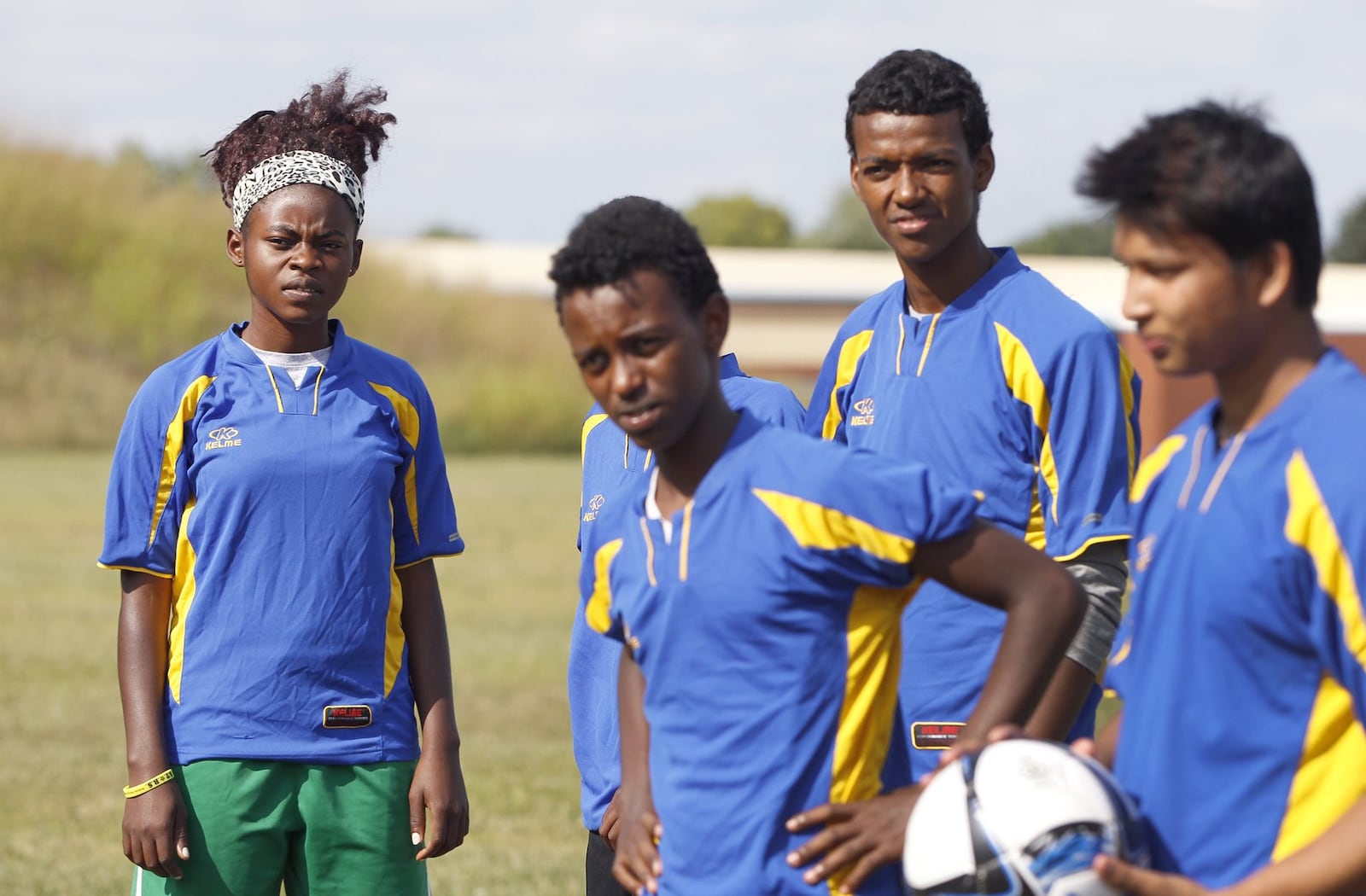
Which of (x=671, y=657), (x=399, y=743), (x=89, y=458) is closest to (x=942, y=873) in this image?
(x=671, y=657)

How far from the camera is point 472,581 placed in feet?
57.3

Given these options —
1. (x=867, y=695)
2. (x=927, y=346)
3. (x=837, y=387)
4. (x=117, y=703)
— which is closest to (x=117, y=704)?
(x=117, y=703)

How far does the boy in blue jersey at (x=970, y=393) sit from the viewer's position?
A: 3.41m

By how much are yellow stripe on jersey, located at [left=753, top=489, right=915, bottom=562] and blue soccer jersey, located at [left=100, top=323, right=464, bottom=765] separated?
1552mm

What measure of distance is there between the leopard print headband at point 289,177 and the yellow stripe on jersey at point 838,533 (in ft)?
6.13

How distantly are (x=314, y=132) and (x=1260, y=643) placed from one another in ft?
9.15

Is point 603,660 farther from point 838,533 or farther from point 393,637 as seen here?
point 838,533

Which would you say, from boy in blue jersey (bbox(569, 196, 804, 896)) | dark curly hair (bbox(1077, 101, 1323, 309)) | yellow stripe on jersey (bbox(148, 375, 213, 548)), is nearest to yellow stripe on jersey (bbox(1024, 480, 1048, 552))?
boy in blue jersey (bbox(569, 196, 804, 896))

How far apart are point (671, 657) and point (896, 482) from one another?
0.46 meters

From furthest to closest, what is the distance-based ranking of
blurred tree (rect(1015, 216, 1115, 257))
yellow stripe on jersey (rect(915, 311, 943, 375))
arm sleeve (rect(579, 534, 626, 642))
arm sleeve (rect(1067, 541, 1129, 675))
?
blurred tree (rect(1015, 216, 1115, 257)) → yellow stripe on jersey (rect(915, 311, 943, 375)) → arm sleeve (rect(1067, 541, 1129, 675)) → arm sleeve (rect(579, 534, 626, 642))

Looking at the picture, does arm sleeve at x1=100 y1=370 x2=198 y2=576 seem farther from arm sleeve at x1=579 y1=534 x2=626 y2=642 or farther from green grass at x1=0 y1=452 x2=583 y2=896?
green grass at x1=0 y1=452 x2=583 y2=896

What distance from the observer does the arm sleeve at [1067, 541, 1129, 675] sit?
11.0ft

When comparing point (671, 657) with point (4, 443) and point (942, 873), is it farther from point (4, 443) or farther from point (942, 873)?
point (4, 443)

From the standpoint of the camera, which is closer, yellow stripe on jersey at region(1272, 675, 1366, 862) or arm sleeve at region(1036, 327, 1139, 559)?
yellow stripe on jersey at region(1272, 675, 1366, 862)
